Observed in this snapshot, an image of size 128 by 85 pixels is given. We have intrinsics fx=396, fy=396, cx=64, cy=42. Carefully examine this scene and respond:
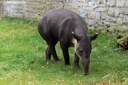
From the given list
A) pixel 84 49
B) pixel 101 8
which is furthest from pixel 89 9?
pixel 84 49

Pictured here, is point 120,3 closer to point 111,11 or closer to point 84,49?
point 111,11

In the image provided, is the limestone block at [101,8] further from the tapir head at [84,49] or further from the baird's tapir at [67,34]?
the tapir head at [84,49]

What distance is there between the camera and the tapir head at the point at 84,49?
8711 mm

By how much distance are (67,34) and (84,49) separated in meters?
0.78

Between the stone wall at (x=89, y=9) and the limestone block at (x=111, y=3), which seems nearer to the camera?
the stone wall at (x=89, y=9)

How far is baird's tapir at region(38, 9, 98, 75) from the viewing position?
28.9 feet

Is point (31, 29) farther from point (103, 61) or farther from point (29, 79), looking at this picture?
point (29, 79)

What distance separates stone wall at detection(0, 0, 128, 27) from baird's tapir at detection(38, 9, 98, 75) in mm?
3914

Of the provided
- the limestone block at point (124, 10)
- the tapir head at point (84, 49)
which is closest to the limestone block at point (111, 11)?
the limestone block at point (124, 10)

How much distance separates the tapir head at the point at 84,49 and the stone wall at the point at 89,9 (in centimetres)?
470

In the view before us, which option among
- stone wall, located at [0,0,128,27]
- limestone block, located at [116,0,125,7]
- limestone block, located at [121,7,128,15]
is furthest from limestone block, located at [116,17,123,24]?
limestone block, located at [116,0,125,7]

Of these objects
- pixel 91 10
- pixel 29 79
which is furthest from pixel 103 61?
pixel 91 10

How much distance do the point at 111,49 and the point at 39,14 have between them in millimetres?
6969

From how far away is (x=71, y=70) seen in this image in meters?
9.48
